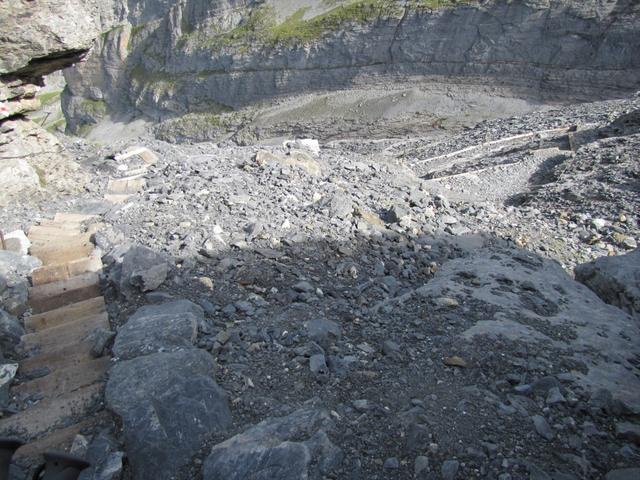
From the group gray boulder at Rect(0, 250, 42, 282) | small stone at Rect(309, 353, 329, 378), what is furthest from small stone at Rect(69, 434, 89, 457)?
gray boulder at Rect(0, 250, 42, 282)

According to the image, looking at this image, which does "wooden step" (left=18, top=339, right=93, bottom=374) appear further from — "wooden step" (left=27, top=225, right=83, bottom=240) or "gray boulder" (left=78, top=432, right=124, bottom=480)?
"wooden step" (left=27, top=225, right=83, bottom=240)

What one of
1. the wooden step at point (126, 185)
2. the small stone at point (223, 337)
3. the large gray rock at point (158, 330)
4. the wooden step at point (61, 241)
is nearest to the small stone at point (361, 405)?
the small stone at point (223, 337)

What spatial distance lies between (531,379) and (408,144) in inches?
861

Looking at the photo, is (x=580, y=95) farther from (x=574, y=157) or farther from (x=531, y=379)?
(x=531, y=379)

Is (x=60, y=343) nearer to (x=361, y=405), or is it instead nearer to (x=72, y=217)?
(x=361, y=405)

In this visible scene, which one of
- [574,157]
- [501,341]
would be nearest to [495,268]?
[501,341]

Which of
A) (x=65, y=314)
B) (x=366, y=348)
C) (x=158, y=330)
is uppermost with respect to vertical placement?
(x=158, y=330)

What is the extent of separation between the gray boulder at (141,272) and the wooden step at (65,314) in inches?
13.3

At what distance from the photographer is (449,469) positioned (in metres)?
2.40

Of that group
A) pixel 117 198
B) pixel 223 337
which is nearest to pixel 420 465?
pixel 223 337

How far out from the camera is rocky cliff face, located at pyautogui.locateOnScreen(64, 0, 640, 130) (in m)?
28.0

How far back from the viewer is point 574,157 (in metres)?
12.3

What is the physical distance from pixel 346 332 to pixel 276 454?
150 centimetres

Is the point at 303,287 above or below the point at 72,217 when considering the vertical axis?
above
